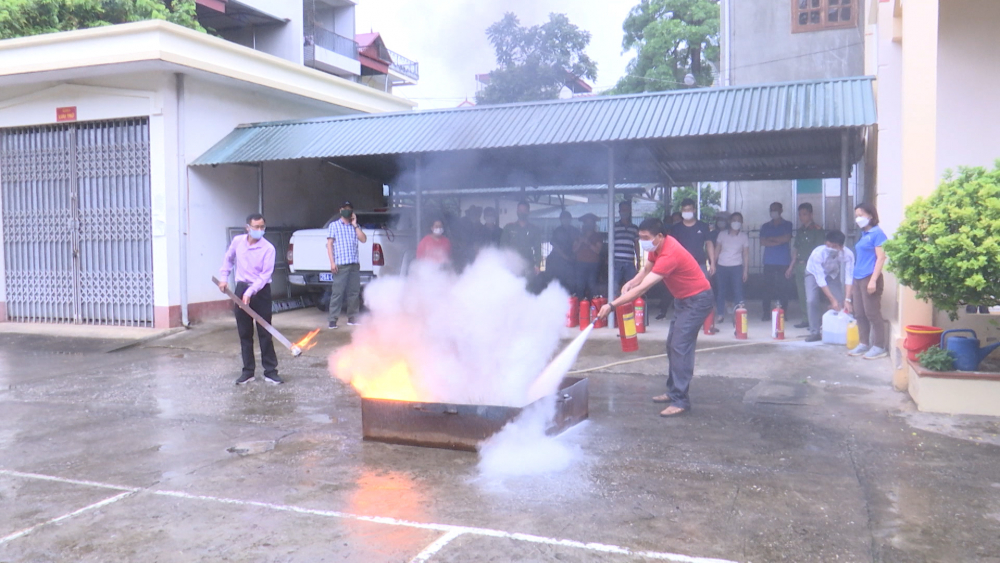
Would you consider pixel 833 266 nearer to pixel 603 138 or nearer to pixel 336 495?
pixel 603 138

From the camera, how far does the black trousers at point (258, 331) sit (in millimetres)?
8336

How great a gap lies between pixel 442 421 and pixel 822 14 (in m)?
16.0

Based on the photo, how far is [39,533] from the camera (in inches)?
170

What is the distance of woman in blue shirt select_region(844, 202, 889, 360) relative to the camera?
28.1 feet

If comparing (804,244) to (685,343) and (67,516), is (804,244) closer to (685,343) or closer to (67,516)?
(685,343)

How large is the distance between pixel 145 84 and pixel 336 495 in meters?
9.49

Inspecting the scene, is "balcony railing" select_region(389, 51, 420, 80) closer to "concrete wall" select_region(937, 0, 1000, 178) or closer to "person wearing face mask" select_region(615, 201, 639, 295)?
"person wearing face mask" select_region(615, 201, 639, 295)

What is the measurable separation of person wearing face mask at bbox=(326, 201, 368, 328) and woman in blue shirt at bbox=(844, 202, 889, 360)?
22.8 feet

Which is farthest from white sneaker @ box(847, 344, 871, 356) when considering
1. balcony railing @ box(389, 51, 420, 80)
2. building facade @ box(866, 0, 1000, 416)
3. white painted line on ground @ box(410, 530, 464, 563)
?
balcony railing @ box(389, 51, 420, 80)

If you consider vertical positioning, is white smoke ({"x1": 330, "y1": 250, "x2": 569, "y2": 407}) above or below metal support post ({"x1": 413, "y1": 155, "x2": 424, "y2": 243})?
below

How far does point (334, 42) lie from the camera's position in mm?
31609

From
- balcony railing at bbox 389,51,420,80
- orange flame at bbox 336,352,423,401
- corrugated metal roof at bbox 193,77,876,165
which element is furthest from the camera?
balcony railing at bbox 389,51,420,80

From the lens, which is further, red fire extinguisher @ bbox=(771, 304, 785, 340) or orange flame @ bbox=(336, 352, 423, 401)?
red fire extinguisher @ bbox=(771, 304, 785, 340)

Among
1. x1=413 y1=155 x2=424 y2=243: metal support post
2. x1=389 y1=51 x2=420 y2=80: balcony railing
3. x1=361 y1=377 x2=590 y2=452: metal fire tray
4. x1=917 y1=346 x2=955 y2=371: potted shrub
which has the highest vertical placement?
x1=389 y1=51 x2=420 y2=80: balcony railing
